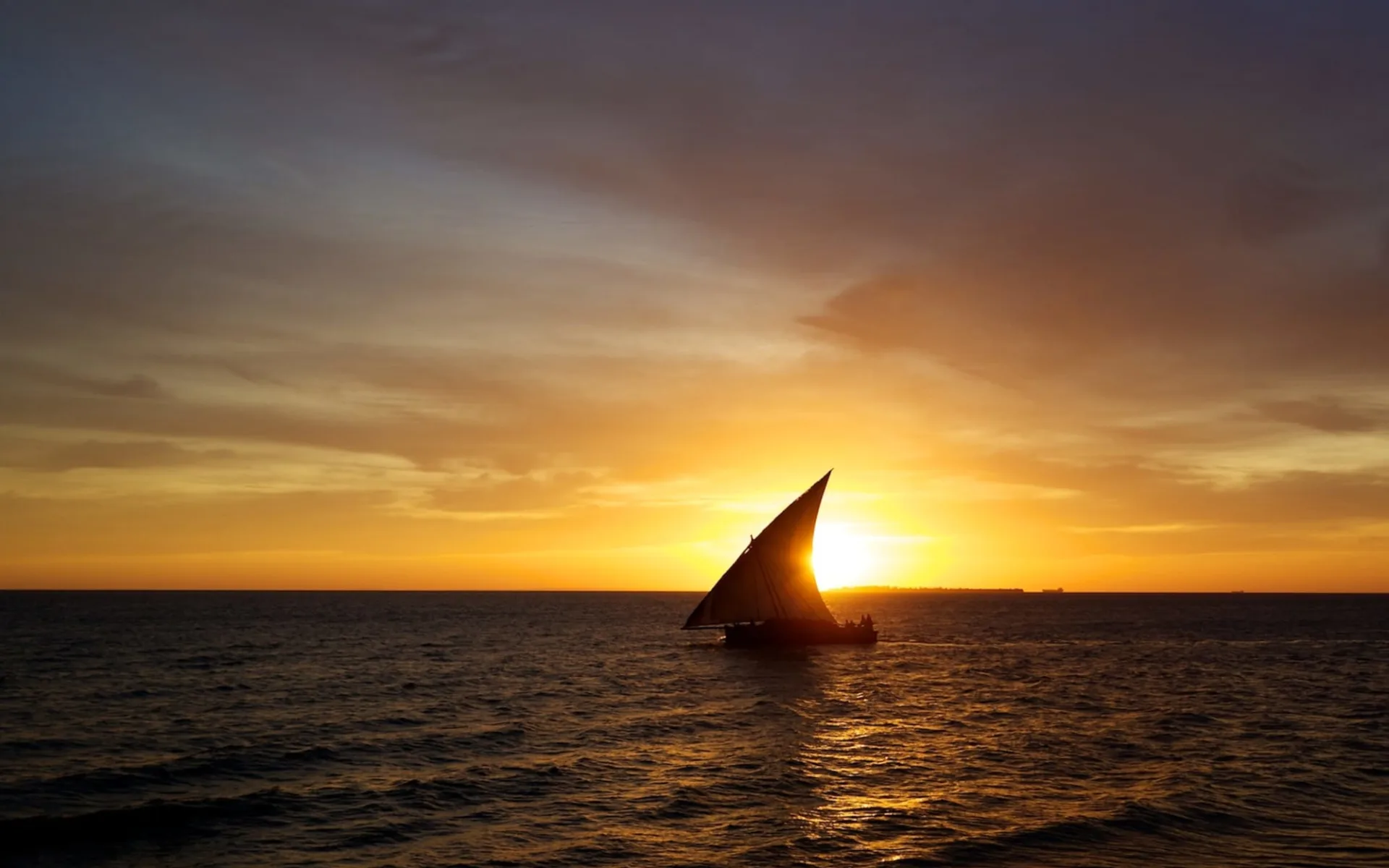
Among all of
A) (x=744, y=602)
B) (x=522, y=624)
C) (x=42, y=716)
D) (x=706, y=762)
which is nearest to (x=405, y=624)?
(x=522, y=624)

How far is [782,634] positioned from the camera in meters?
90.0

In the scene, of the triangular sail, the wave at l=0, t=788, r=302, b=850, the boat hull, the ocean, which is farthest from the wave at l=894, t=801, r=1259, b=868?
the boat hull

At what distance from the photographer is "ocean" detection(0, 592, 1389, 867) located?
26.9 meters

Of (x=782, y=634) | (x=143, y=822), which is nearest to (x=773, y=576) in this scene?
(x=782, y=634)

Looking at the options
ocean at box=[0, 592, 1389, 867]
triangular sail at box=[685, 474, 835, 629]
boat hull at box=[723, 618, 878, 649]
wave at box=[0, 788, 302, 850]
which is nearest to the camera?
ocean at box=[0, 592, 1389, 867]

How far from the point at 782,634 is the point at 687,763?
52.1m

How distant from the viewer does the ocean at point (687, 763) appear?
26938 mm

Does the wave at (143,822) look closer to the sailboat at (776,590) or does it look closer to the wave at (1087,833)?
the wave at (1087,833)

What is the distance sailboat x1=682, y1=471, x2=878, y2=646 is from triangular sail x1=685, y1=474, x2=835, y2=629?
6 centimetres

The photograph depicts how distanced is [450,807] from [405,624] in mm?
132741

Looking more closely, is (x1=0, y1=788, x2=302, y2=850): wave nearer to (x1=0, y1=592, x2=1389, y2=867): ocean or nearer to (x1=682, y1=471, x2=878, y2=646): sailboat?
(x1=0, y1=592, x2=1389, y2=867): ocean

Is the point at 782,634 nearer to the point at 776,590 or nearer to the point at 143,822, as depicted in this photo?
the point at 776,590

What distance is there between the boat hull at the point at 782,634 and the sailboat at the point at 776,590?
0.21ft

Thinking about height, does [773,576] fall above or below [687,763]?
above
